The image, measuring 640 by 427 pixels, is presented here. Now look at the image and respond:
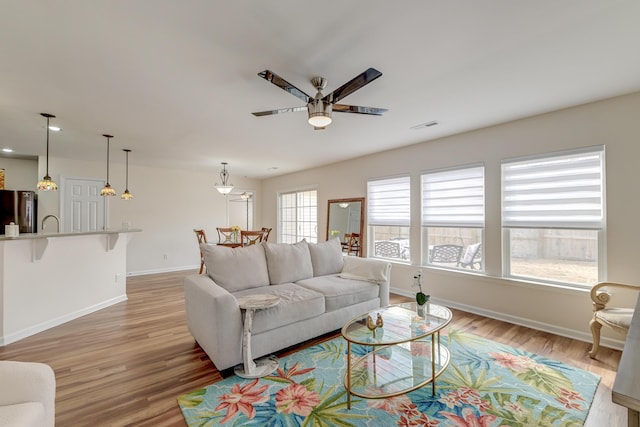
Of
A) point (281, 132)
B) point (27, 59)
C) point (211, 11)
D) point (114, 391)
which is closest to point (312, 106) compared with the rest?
point (211, 11)

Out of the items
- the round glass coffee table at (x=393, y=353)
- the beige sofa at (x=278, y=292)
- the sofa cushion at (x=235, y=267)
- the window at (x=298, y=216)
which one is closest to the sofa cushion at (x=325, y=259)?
the beige sofa at (x=278, y=292)

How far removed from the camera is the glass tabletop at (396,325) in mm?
2021

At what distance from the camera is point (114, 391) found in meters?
2.11

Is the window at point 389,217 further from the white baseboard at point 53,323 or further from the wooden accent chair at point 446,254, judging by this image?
the white baseboard at point 53,323

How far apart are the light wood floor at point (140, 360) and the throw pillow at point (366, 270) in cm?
107

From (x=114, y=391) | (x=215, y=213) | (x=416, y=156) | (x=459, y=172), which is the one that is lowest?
(x=114, y=391)

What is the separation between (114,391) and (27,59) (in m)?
2.65

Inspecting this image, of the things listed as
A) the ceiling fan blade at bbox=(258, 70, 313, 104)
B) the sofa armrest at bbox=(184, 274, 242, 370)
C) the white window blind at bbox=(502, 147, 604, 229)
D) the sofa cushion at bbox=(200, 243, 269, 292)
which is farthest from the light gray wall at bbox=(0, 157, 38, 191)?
the white window blind at bbox=(502, 147, 604, 229)

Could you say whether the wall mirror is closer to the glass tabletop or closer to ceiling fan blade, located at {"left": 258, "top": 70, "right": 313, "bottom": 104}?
the glass tabletop

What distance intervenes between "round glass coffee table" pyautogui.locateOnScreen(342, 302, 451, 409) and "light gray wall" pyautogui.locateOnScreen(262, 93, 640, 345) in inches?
60.5

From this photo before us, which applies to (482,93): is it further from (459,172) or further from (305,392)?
(305,392)

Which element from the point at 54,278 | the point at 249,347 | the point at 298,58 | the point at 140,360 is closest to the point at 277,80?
the point at 298,58

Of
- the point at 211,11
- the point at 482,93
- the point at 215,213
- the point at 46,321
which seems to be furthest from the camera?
the point at 215,213

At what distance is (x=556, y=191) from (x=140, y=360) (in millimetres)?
4795
